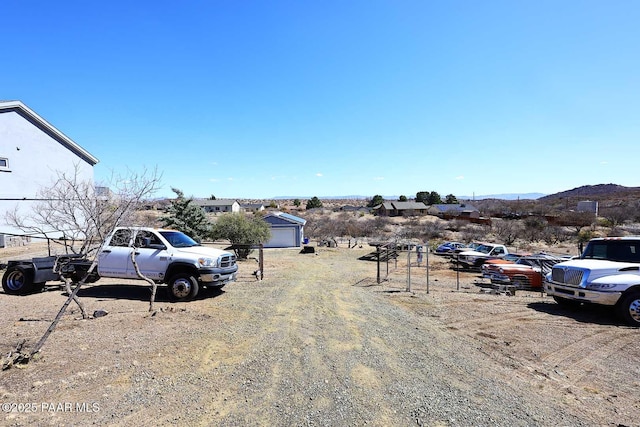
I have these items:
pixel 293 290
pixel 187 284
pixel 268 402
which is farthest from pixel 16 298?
pixel 268 402

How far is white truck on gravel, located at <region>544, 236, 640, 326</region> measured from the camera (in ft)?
28.3

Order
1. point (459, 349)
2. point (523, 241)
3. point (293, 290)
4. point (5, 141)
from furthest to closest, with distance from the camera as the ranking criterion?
point (523, 241), point (5, 141), point (293, 290), point (459, 349)

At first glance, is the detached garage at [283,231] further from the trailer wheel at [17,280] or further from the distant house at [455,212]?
the distant house at [455,212]

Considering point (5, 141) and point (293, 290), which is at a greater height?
point (5, 141)

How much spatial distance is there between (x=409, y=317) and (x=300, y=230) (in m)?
26.2

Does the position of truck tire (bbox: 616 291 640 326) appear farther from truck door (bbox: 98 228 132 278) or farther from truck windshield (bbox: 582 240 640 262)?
truck door (bbox: 98 228 132 278)

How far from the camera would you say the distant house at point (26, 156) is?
20.2 metres

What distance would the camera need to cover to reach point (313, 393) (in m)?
4.70

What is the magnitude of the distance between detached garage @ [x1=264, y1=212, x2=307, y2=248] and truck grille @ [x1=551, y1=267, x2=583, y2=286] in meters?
25.8

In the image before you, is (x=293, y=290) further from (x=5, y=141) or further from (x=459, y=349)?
(x=5, y=141)

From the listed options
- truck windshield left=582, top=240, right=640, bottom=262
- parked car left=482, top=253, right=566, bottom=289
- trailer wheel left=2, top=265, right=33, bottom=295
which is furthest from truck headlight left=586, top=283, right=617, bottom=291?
trailer wheel left=2, top=265, right=33, bottom=295

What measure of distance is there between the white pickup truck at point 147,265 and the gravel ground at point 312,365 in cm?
62

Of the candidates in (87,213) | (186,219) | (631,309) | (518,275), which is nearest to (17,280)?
(87,213)

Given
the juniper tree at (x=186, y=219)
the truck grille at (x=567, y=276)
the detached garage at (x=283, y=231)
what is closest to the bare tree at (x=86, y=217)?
the juniper tree at (x=186, y=219)
